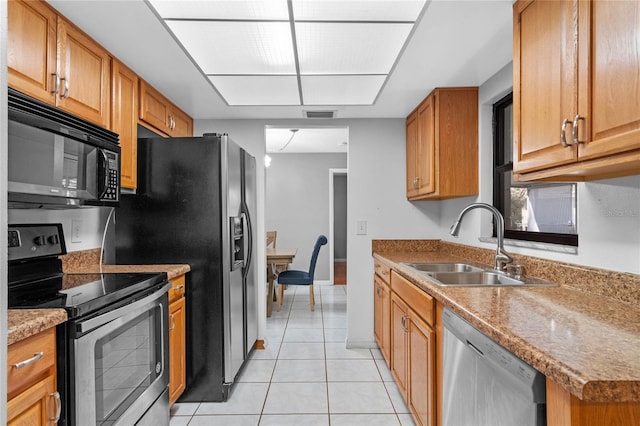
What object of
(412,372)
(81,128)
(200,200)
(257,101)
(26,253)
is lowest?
(412,372)

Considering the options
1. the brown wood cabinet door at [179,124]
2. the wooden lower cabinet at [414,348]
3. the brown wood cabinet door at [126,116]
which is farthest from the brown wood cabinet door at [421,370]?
the brown wood cabinet door at [179,124]

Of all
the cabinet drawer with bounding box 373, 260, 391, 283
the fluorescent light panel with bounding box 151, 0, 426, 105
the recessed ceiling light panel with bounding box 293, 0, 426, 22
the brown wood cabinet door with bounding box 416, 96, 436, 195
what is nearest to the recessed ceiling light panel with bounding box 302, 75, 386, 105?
the fluorescent light panel with bounding box 151, 0, 426, 105

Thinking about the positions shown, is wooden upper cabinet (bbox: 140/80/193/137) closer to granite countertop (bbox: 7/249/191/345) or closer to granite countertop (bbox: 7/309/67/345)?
granite countertop (bbox: 7/249/191/345)

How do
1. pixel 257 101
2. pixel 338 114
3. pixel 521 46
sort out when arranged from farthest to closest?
pixel 338 114 < pixel 257 101 < pixel 521 46

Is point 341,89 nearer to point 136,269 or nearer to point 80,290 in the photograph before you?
point 136,269

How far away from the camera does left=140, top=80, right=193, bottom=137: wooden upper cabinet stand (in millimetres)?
2492

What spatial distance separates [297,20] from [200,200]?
4.10 feet

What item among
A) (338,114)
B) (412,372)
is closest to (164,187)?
(338,114)

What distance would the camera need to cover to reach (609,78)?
3.61 ft

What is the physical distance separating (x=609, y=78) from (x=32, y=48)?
80.3 inches

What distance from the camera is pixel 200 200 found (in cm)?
246

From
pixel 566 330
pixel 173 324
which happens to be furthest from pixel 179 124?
pixel 566 330

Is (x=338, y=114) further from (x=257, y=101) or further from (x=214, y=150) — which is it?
(x=214, y=150)

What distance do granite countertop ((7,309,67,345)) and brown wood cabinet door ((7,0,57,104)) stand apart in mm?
853
